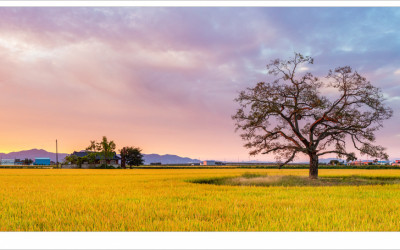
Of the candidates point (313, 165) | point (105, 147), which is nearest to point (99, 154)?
point (105, 147)

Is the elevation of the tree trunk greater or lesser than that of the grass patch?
greater

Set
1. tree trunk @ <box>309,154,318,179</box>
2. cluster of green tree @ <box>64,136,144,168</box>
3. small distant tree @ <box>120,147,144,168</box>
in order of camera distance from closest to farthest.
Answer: tree trunk @ <box>309,154,318,179</box>, cluster of green tree @ <box>64,136,144,168</box>, small distant tree @ <box>120,147,144,168</box>

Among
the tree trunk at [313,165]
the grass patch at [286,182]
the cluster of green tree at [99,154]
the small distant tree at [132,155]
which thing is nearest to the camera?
the grass patch at [286,182]

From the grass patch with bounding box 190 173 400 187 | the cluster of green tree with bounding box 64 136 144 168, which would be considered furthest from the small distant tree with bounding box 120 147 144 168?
the grass patch with bounding box 190 173 400 187

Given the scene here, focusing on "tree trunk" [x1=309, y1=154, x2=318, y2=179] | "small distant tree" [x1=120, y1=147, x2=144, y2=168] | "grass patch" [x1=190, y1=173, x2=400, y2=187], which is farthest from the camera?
"small distant tree" [x1=120, y1=147, x2=144, y2=168]

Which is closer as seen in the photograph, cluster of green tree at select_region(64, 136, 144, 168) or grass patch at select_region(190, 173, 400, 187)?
grass patch at select_region(190, 173, 400, 187)

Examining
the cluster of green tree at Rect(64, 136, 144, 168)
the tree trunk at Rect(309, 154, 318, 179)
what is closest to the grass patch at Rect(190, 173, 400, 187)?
the tree trunk at Rect(309, 154, 318, 179)

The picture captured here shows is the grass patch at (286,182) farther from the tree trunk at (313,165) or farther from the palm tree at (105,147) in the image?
the palm tree at (105,147)

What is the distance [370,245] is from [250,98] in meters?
22.1

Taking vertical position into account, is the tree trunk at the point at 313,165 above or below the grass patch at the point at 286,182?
above

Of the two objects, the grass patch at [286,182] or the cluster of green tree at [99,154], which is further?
the cluster of green tree at [99,154]

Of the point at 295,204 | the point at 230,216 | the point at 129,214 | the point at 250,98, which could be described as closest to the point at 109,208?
the point at 129,214

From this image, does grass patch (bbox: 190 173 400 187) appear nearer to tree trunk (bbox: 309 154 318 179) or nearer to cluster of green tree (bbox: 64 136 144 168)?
tree trunk (bbox: 309 154 318 179)

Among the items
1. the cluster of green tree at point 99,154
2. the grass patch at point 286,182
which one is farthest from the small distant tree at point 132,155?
the grass patch at point 286,182
